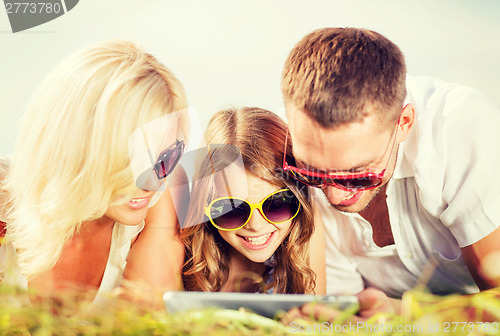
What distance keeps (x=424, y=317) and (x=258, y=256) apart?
0.59 metres

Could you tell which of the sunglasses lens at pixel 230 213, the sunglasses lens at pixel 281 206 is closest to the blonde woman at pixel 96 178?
the sunglasses lens at pixel 230 213

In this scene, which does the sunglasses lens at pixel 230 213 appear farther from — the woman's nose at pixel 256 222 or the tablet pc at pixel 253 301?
the tablet pc at pixel 253 301

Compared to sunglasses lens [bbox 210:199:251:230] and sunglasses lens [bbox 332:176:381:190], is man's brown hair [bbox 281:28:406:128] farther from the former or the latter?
sunglasses lens [bbox 210:199:251:230]

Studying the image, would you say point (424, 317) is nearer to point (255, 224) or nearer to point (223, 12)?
point (255, 224)

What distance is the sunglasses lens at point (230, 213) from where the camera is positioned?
1324 mm

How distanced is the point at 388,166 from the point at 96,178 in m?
0.73

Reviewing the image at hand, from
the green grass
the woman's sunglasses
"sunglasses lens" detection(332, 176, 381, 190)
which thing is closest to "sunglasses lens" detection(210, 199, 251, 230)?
the woman's sunglasses

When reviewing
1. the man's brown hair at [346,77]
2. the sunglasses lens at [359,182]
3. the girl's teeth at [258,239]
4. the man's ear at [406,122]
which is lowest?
the girl's teeth at [258,239]

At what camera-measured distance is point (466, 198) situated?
1.29 meters

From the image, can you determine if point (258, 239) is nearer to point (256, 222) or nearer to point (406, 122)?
point (256, 222)

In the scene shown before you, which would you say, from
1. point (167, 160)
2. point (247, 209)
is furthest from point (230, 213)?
point (167, 160)

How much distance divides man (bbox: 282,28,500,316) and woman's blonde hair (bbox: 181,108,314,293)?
0.20 feet

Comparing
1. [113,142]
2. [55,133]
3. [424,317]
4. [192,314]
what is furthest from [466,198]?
[55,133]

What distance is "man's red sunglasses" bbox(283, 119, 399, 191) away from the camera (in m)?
1.26
